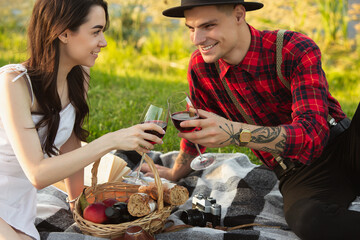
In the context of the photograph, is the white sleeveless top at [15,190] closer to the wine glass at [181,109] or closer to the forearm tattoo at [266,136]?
the wine glass at [181,109]

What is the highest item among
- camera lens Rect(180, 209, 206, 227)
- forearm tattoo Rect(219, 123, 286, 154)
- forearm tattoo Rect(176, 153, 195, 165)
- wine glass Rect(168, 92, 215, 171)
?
wine glass Rect(168, 92, 215, 171)

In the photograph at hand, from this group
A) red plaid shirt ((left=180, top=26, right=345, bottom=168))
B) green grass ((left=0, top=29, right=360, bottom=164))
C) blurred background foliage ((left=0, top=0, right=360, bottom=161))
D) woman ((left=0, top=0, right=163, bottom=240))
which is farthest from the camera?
blurred background foliage ((left=0, top=0, right=360, bottom=161))

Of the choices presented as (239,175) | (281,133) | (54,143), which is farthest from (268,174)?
(54,143)

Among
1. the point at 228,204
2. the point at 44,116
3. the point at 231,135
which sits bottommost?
the point at 228,204

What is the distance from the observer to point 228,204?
347cm

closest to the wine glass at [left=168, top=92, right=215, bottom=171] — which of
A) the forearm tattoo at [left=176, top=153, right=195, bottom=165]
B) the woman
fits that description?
the woman

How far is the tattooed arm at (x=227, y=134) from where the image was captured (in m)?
2.58

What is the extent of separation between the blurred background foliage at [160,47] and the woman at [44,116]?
96.8 inches

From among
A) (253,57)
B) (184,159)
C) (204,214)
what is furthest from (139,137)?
(184,159)

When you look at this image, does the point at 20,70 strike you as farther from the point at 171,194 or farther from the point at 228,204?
the point at 228,204

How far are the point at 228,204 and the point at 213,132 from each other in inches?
41.8

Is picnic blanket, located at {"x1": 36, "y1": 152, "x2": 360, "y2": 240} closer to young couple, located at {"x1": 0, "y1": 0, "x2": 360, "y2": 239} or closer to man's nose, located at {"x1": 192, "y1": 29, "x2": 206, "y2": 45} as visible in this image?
young couple, located at {"x1": 0, "y1": 0, "x2": 360, "y2": 239}

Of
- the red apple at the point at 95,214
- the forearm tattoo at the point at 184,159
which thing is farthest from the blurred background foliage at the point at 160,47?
the red apple at the point at 95,214

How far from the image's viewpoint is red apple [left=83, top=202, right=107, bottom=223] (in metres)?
2.71
